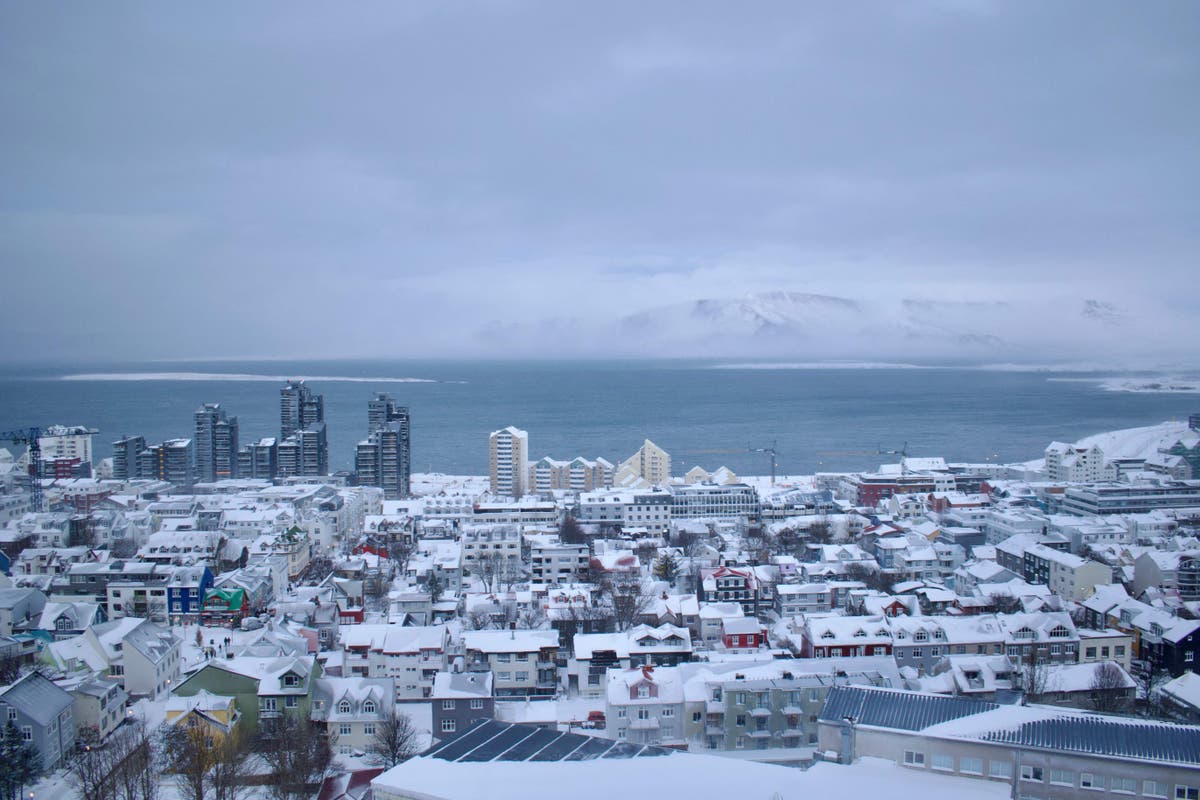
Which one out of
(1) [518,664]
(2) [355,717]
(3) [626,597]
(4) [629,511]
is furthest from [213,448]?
(2) [355,717]

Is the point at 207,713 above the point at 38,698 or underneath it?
underneath

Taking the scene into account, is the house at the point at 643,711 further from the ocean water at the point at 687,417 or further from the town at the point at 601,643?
the ocean water at the point at 687,417

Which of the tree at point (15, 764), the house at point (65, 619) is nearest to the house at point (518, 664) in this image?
the tree at point (15, 764)

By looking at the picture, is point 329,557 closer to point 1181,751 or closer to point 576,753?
point 576,753

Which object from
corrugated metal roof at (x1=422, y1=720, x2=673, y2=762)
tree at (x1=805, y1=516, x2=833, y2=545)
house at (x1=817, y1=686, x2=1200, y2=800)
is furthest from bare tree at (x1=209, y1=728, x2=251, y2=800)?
tree at (x1=805, y1=516, x2=833, y2=545)

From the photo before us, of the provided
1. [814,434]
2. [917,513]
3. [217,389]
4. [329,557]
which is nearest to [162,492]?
[329,557]

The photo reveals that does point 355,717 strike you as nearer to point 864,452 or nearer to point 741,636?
point 741,636
